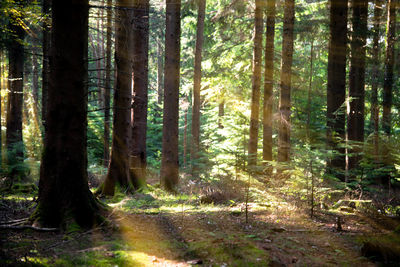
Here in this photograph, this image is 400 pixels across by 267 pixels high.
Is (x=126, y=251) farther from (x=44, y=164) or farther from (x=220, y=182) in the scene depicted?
(x=220, y=182)

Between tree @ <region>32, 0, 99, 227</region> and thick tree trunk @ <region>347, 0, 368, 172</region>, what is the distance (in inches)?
405

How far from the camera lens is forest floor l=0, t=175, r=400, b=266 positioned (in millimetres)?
4262

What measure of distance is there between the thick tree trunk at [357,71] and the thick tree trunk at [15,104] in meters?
14.2

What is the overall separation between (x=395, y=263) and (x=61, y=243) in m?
4.74

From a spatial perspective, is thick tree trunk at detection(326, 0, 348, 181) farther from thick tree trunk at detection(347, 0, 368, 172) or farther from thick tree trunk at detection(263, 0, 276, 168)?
thick tree trunk at detection(263, 0, 276, 168)

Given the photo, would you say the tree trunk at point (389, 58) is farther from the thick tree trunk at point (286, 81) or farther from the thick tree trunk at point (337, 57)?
the thick tree trunk at point (286, 81)

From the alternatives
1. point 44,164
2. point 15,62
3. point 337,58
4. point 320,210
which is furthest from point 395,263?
point 15,62

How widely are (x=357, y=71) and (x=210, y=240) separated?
38.3 ft

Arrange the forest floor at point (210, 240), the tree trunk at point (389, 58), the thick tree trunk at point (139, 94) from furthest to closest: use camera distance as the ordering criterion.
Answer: the tree trunk at point (389, 58)
the thick tree trunk at point (139, 94)
the forest floor at point (210, 240)

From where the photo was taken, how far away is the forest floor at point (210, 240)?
4.26m

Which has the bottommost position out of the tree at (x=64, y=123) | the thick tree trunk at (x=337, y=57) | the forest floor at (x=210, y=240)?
the forest floor at (x=210, y=240)

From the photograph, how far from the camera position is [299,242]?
5.30 m

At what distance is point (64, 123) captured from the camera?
534cm

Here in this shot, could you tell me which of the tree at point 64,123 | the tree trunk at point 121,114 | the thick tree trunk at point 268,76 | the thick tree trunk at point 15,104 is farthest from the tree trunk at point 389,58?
the thick tree trunk at point 15,104
